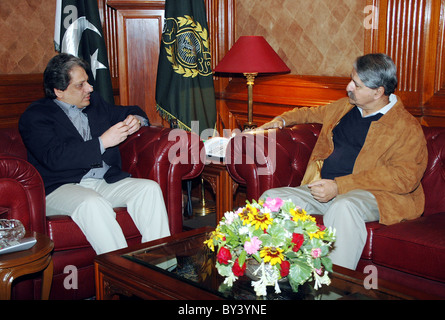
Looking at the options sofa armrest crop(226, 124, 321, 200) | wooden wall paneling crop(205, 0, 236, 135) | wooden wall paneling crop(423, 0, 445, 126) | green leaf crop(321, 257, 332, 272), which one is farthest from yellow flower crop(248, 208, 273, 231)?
wooden wall paneling crop(205, 0, 236, 135)

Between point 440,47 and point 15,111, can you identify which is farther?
point 15,111

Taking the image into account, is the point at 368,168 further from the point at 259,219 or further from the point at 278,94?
the point at 278,94

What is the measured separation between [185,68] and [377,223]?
2047 millimetres

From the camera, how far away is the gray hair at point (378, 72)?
2629 mm

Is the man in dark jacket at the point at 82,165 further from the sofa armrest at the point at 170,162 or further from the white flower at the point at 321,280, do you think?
the white flower at the point at 321,280

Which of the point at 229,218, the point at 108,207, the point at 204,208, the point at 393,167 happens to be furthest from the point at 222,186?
the point at 229,218

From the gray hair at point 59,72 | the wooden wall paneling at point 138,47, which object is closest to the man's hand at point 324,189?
the gray hair at point 59,72

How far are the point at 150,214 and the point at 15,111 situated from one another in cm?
172

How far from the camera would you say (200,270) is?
1.96 meters

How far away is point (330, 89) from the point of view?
3.61 meters

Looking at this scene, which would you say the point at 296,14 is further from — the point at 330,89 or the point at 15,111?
the point at 15,111

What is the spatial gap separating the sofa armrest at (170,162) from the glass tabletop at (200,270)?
72cm

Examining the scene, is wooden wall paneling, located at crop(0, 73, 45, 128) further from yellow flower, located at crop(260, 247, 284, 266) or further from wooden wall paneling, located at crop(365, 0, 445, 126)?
yellow flower, located at crop(260, 247, 284, 266)
